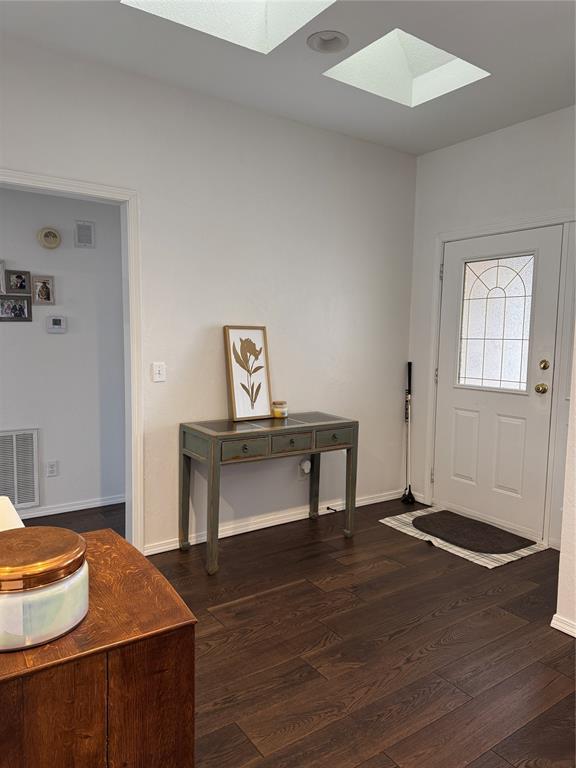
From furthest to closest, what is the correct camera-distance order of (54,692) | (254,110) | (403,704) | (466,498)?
(466,498) < (254,110) < (403,704) < (54,692)

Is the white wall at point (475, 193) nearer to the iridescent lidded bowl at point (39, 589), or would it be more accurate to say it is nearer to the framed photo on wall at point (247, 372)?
the framed photo on wall at point (247, 372)

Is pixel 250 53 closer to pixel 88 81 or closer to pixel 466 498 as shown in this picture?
pixel 88 81

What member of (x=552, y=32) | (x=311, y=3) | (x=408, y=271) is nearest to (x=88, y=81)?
(x=311, y=3)

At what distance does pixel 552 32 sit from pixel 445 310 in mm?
1971

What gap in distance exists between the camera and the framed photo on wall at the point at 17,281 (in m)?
3.79

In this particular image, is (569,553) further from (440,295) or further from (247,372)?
(440,295)

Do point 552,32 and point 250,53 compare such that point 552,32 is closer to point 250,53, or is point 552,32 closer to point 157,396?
point 250,53

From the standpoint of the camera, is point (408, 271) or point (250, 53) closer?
point (250, 53)

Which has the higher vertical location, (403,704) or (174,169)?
(174,169)

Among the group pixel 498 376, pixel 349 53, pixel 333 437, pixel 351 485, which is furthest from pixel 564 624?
pixel 349 53

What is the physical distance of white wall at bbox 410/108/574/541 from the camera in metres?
3.50

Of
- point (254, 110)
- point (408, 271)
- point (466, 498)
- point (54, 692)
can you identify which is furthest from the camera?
point (408, 271)

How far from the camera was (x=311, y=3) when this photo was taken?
8.07 feet

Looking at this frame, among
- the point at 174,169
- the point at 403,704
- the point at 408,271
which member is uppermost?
the point at 174,169
